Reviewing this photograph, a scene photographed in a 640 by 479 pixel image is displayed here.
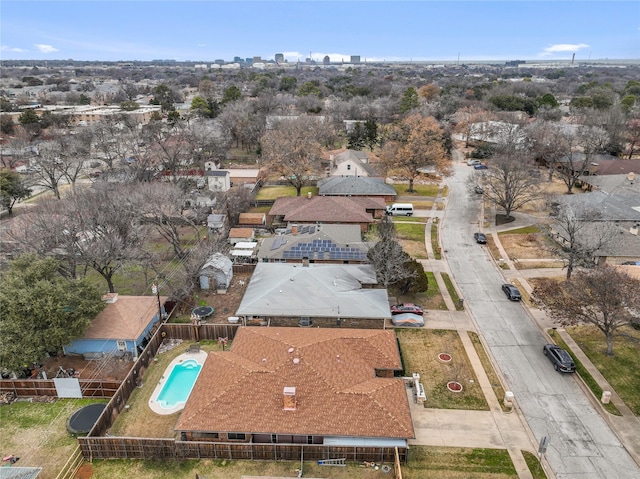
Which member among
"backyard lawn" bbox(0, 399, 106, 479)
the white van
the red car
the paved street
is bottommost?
"backyard lawn" bbox(0, 399, 106, 479)

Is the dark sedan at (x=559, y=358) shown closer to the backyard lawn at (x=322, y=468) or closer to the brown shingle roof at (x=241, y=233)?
the backyard lawn at (x=322, y=468)

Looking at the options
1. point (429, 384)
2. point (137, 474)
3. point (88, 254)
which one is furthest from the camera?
point (88, 254)

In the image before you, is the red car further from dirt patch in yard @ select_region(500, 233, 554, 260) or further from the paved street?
dirt patch in yard @ select_region(500, 233, 554, 260)

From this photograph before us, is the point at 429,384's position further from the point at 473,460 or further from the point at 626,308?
the point at 626,308

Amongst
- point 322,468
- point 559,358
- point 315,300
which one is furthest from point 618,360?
point 322,468

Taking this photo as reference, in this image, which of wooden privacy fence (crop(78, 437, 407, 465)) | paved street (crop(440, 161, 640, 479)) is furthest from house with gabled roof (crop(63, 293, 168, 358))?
paved street (crop(440, 161, 640, 479))

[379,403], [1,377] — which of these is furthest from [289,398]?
[1,377]
